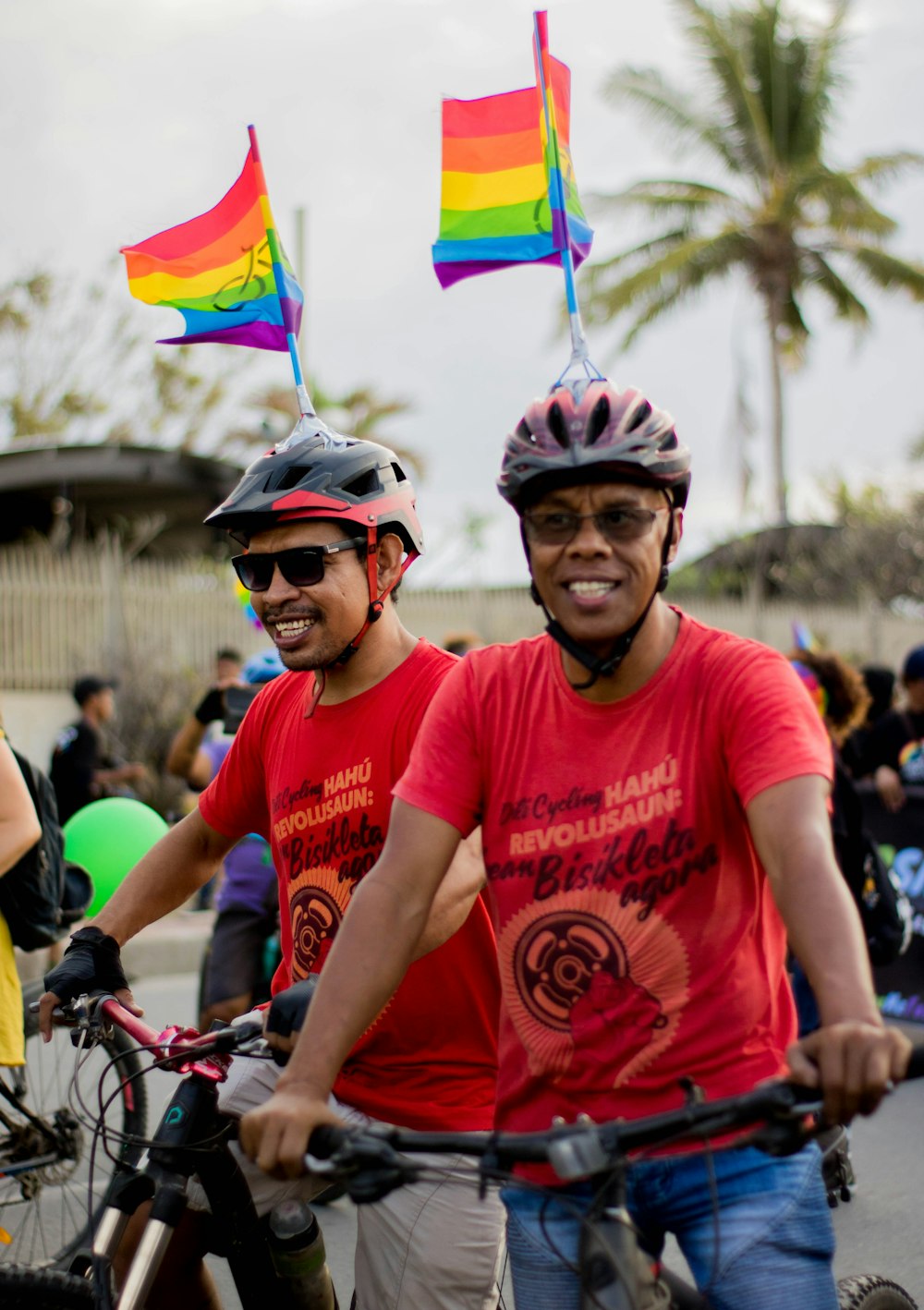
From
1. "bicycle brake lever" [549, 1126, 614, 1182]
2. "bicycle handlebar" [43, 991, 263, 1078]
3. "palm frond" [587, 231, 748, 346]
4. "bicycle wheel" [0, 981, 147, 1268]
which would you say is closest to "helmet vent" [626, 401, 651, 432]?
"bicycle brake lever" [549, 1126, 614, 1182]

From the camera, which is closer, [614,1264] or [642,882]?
[614,1264]

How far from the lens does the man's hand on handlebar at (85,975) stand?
3428mm

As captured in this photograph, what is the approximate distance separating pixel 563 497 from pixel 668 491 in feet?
0.71

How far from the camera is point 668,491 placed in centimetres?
282

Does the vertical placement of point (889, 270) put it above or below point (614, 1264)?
above

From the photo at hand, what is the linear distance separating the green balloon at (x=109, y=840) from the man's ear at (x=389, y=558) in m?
4.26

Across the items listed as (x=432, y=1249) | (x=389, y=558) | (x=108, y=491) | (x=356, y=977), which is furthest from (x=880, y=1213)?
(x=108, y=491)

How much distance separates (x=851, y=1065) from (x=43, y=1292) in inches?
72.3

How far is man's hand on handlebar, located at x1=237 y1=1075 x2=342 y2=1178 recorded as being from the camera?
95.1 inches

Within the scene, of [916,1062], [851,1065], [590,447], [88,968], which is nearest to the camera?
[851,1065]

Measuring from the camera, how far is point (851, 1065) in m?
2.15

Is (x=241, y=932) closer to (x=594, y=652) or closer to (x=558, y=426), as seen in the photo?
(x=594, y=652)

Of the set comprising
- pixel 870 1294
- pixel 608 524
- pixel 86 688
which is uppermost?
pixel 608 524

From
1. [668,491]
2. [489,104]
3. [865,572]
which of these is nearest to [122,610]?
[489,104]
